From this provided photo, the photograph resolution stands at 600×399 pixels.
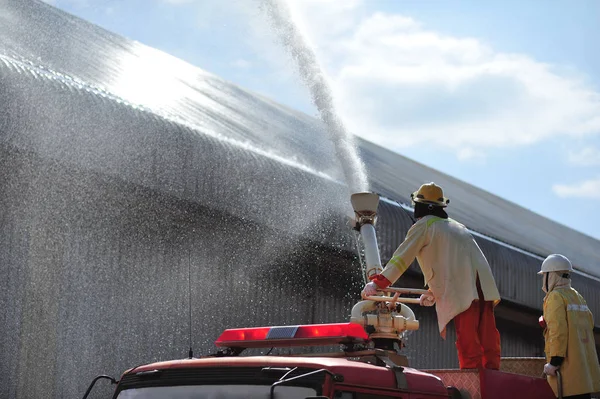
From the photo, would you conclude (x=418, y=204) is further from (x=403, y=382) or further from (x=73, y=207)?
(x=73, y=207)

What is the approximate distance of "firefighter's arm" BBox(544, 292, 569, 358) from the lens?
6914mm

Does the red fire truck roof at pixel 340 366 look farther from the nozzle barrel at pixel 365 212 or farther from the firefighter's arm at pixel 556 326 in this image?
the nozzle barrel at pixel 365 212

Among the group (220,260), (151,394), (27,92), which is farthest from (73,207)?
(151,394)

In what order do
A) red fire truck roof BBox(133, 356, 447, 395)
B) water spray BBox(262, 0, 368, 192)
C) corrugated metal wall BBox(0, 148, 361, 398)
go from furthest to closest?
water spray BBox(262, 0, 368, 192), corrugated metal wall BBox(0, 148, 361, 398), red fire truck roof BBox(133, 356, 447, 395)

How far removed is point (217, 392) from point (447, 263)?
248cm

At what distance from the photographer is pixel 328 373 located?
480 cm

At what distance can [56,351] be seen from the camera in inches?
434

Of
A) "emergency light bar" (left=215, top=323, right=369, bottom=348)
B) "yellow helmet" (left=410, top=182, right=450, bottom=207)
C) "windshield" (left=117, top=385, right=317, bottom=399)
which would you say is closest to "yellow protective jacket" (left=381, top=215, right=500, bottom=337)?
"yellow helmet" (left=410, top=182, right=450, bottom=207)

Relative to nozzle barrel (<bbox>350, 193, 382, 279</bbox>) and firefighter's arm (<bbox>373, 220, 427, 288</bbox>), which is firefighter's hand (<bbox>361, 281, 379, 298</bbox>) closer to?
firefighter's arm (<bbox>373, 220, 427, 288</bbox>)

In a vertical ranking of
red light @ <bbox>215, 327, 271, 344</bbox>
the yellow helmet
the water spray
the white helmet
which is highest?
the water spray

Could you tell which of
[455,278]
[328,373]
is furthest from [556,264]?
[328,373]

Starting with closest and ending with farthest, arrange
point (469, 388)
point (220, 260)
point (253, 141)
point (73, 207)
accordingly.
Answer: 1. point (469, 388)
2. point (73, 207)
3. point (220, 260)
4. point (253, 141)

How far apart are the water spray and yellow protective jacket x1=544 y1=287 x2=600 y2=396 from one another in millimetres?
5615

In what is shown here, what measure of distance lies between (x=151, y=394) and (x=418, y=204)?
2751mm
